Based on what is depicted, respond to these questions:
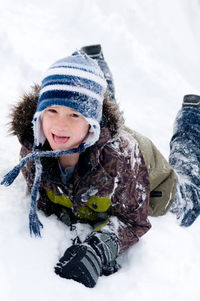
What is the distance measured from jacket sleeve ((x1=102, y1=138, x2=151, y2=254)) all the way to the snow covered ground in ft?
0.24

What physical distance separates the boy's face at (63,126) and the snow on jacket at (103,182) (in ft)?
0.29

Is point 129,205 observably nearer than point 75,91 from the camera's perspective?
No

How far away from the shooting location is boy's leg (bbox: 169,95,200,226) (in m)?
1.87

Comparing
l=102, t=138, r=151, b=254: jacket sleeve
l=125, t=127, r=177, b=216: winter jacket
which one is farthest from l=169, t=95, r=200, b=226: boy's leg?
l=102, t=138, r=151, b=254: jacket sleeve

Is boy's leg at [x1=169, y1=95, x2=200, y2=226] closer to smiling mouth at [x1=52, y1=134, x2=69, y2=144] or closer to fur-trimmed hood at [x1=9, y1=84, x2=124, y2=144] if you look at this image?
fur-trimmed hood at [x1=9, y1=84, x2=124, y2=144]

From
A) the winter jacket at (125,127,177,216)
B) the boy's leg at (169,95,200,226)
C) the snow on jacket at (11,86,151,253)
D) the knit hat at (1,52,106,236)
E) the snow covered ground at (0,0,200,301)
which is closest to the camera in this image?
the snow covered ground at (0,0,200,301)

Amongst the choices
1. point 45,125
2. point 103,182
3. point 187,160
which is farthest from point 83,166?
point 187,160

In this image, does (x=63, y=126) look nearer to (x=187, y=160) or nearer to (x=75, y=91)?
(x=75, y=91)

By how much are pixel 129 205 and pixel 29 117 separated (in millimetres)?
552

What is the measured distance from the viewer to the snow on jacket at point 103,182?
1.15 meters

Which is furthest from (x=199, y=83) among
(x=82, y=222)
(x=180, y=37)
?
(x=82, y=222)

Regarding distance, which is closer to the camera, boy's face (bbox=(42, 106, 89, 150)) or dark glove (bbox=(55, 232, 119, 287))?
dark glove (bbox=(55, 232, 119, 287))

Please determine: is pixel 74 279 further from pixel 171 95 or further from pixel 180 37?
pixel 180 37

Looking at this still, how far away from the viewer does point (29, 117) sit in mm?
1200
